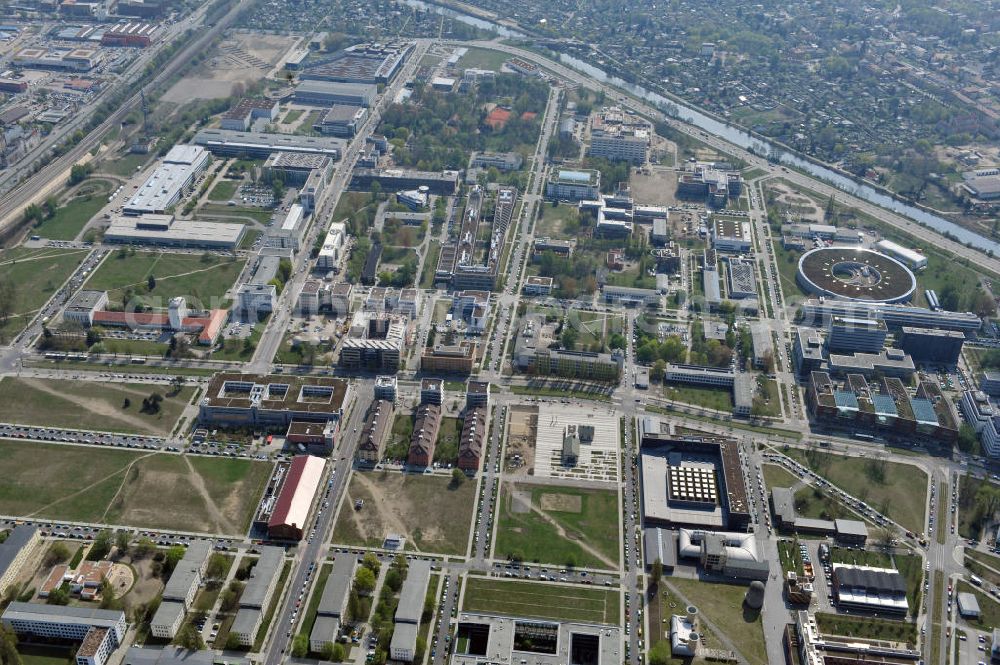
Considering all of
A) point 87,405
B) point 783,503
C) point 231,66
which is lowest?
point 783,503

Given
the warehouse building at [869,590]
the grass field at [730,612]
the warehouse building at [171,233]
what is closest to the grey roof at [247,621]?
the grass field at [730,612]

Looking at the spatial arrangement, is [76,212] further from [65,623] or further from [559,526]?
[559,526]

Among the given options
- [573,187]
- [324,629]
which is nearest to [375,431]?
[324,629]

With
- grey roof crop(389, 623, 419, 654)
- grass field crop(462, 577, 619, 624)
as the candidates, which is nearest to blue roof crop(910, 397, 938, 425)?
grass field crop(462, 577, 619, 624)

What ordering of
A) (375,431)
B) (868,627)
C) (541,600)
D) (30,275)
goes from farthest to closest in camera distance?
(30,275), (375,431), (541,600), (868,627)

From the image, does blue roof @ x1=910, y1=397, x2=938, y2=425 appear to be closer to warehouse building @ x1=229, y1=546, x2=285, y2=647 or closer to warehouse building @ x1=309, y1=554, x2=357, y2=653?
warehouse building @ x1=309, y1=554, x2=357, y2=653

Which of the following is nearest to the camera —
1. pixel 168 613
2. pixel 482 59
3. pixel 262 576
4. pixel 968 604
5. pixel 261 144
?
pixel 168 613

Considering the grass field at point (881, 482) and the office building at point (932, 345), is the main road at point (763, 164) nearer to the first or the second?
the office building at point (932, 345)

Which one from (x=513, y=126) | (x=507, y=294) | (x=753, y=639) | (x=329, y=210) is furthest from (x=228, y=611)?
(x=513, y=126)
